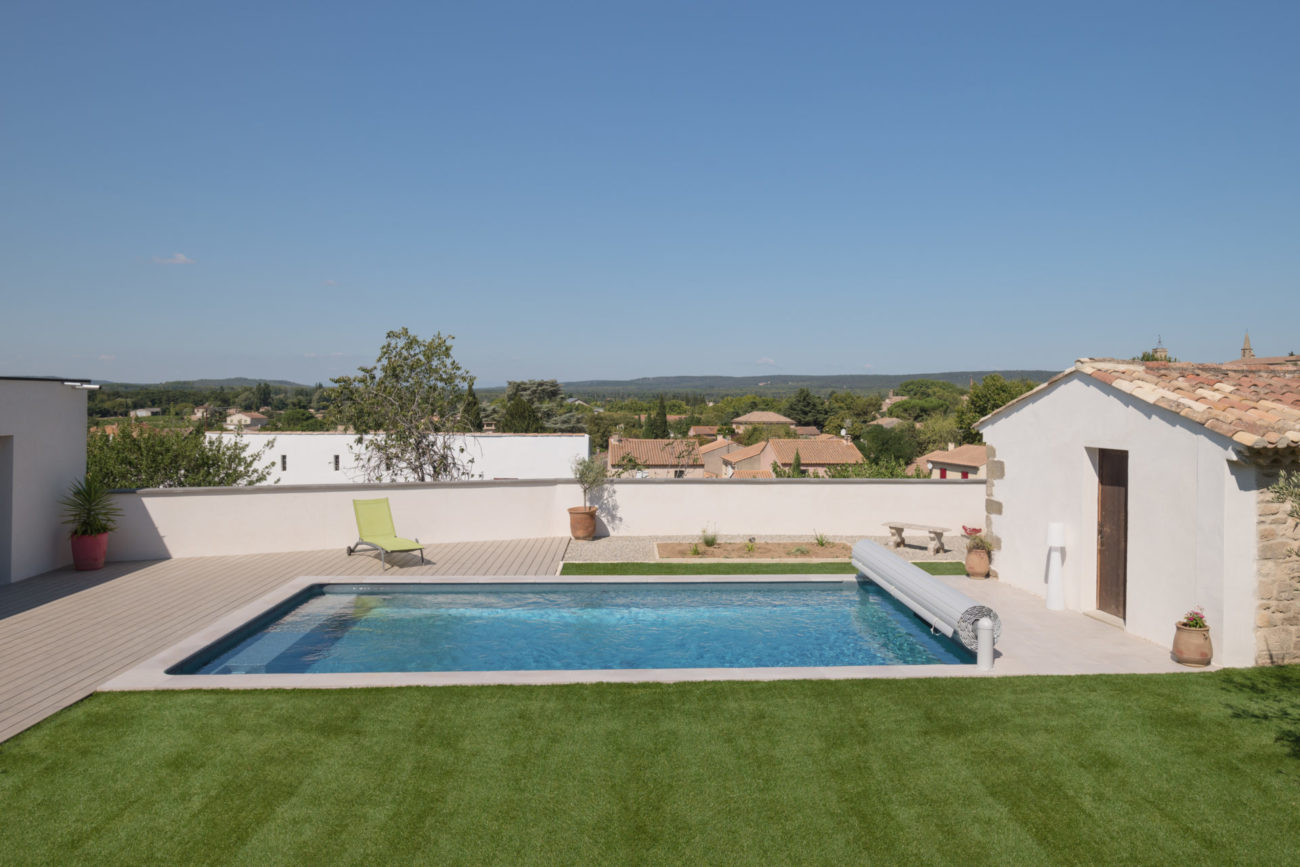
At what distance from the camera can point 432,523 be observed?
44.6 feet

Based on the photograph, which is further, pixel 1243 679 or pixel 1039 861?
pixel 1243 679

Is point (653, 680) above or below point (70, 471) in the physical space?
below

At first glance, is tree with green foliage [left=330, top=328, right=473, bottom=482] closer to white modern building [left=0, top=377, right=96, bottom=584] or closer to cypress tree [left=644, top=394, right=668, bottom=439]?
white modern building [left=0, top=377, right=96, bottom=584]

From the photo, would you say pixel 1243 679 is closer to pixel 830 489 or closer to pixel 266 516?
pixel 830 489

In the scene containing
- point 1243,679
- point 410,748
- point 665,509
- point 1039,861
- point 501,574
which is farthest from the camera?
point 665,509

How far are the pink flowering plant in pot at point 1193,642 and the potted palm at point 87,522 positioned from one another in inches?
549

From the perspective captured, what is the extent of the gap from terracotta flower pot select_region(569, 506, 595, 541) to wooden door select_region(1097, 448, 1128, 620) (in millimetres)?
8668

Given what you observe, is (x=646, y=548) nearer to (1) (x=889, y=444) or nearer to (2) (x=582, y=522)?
(2) (x=582, y=522)

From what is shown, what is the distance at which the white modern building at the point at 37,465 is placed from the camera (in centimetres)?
984

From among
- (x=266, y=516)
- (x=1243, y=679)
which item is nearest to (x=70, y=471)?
(x=266, y=516)

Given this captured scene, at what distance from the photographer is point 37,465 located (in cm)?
1035

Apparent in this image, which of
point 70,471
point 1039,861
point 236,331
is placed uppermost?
point 236,331

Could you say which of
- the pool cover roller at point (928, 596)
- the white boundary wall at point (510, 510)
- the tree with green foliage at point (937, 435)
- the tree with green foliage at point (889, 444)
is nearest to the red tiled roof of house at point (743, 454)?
the tree with green foliage at point (889, 444)

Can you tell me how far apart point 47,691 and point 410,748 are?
3396mm
